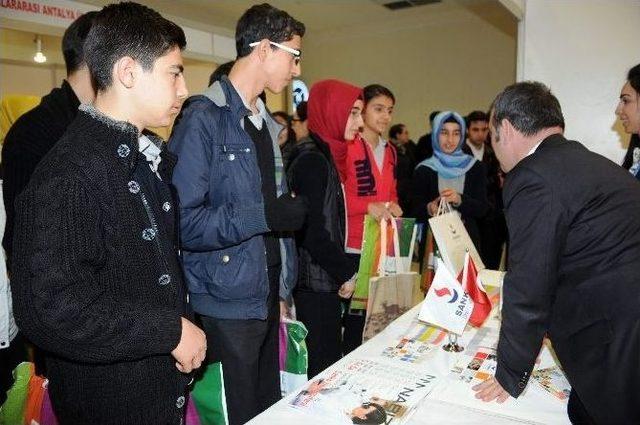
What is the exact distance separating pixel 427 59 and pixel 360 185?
240 inches

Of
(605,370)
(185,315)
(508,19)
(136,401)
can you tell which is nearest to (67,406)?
(136,401)

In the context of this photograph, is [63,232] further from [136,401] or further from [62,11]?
[62,11]

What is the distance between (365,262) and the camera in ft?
7.38

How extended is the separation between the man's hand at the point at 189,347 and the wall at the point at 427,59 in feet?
23.7

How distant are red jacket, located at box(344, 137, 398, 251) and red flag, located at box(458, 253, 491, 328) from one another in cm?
87

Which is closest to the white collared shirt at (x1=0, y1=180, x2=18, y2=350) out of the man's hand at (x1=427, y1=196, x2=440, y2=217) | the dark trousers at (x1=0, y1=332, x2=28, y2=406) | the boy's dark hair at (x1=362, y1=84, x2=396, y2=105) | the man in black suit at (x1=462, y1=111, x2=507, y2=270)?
the dark trousers at (x1=0, y1=332, x2=28, y2=406)

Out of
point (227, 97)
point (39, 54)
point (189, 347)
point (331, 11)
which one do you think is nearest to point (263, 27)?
point (227, 97)

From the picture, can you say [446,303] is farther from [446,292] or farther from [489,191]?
[489,191]

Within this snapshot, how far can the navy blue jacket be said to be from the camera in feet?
4.66

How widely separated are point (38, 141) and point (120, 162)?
0.70 meters

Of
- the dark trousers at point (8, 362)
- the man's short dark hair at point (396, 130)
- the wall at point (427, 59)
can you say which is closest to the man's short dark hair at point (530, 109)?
the dark trousers at point (8, 362)

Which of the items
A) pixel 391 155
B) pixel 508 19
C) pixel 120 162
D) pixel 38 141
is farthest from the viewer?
pixel 508 19

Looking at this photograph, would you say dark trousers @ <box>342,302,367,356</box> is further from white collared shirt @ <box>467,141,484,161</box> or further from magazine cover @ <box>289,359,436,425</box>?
white collared shirt @ <box>467,141,484,161</box>

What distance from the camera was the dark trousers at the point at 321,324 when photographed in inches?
83.1
